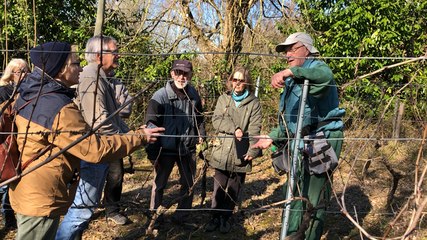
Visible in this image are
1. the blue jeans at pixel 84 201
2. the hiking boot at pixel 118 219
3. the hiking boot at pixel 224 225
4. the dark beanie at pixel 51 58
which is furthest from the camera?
the hiking boot at pixel 118 219

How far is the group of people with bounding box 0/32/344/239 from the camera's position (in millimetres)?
2121

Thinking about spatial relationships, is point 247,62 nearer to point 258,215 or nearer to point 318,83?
point 258,215

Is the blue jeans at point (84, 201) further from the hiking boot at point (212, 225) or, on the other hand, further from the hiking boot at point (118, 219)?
the hiking boot at point (212, 225)

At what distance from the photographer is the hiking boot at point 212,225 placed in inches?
154

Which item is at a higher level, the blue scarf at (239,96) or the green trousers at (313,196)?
the blue scarf at (239,96)

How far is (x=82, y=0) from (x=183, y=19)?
2134 mm

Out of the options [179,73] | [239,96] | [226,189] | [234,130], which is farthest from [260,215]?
[179,73]

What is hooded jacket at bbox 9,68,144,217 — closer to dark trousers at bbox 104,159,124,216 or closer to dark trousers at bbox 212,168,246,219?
dark trousers at bbox 104,159,124,216

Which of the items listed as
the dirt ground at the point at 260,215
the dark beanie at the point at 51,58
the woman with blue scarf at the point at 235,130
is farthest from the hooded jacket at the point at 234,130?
the dark beanie at the point at 51,58

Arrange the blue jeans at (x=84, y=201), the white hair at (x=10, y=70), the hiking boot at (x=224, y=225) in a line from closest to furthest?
the blue jeans at (x=84, y=201) < the white hair at (x=10, y=70) < the hiking boot at (x=224, y=225)

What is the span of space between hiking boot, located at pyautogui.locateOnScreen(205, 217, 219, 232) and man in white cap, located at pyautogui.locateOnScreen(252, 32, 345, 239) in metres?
1.16

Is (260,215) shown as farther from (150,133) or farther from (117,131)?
(150,133)

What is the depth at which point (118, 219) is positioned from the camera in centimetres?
409

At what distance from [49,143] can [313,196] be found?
5.58ft
